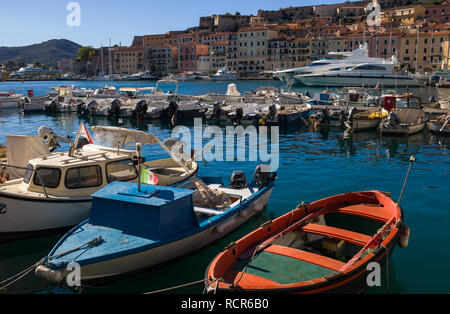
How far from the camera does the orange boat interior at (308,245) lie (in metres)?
7.20

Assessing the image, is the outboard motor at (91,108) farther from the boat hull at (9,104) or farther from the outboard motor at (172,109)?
the boat hull at (9,104)

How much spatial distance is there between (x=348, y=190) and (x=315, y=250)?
6.87 metres

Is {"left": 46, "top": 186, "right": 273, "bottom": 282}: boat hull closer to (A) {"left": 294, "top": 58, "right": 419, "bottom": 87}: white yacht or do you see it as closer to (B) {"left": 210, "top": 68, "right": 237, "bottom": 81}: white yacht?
(A) {"left": 294, "top": 58, "right": 419, "bottom": 87}: white yacht

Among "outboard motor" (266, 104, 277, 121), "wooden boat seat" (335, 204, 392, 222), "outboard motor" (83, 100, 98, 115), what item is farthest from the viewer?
"outboard motor" (83, 100, 98, 115)

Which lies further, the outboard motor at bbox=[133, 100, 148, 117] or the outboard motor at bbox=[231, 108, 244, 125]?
the outboard motor at bbox=[133, 100, 148, 117]

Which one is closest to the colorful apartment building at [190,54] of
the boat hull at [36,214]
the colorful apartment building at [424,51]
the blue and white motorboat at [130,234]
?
the colorful apartment building at [424,51]

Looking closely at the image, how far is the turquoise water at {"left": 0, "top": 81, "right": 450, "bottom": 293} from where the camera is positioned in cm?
881

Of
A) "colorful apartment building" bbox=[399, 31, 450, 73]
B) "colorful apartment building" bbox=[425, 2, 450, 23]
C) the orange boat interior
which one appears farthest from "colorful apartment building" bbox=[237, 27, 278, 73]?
the orange boat interior

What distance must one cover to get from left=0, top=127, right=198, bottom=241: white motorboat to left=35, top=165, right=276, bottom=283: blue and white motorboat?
92 cm

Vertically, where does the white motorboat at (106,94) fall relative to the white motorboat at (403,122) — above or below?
above

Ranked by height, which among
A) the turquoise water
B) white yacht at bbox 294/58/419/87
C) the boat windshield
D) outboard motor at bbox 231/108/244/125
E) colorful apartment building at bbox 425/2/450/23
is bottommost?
the turquoise water

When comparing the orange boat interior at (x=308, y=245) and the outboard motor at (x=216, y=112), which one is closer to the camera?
the orange boat interior at (x=308, y=245)
